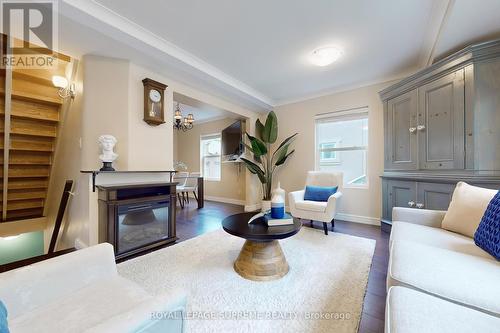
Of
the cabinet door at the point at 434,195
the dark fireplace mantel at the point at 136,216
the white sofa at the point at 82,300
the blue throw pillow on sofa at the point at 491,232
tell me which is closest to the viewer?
the white sofa at the point at 82,300

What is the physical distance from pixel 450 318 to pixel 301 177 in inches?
140

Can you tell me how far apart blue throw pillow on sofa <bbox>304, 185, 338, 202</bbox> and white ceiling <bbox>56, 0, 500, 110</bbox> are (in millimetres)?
1794

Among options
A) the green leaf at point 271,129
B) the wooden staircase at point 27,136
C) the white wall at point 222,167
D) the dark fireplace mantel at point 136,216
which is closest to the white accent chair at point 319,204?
the green leaf at point 271,129

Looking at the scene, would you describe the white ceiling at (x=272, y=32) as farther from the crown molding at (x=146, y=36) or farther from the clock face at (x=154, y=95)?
the clock face at (x=154, y=95)

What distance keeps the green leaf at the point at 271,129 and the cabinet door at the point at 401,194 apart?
225 centimetres

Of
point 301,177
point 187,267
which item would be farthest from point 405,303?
point 301,177

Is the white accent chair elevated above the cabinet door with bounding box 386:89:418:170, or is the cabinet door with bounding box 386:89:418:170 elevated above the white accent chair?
the cabinet door with bounding box 386:89:418:170

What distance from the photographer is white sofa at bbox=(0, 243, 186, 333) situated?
0.65m

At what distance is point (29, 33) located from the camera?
2.02 meters

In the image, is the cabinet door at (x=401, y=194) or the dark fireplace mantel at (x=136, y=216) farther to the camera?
the cabinet door at (x=401, y=194)

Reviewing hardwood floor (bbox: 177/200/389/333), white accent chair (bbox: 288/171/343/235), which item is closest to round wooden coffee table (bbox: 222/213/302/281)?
hardwood floor (bbox: 177/200/389/333)

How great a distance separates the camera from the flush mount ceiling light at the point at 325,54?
2.51 metres

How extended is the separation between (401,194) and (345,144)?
1.34 metres

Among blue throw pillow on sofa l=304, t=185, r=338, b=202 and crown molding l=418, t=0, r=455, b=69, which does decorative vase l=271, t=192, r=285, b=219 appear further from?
crown molding l=418, t=0, r=455, b=69
